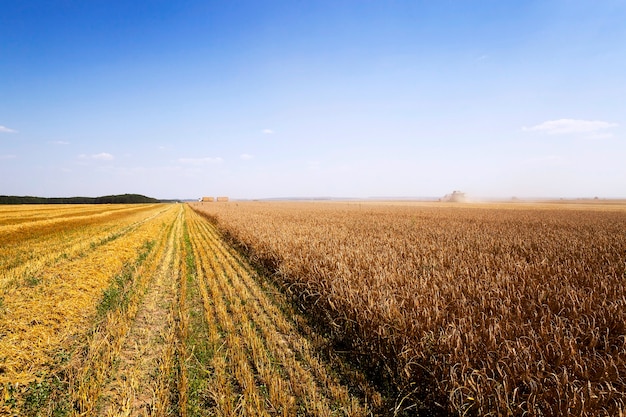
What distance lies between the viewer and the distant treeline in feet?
298

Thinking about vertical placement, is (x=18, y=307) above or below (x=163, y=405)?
above

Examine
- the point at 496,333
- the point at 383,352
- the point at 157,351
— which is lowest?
the point at 157,351

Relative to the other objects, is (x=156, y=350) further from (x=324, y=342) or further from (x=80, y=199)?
(x=80, y=199)

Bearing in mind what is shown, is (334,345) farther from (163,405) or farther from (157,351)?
(157,351)

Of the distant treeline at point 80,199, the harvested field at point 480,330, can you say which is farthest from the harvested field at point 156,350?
the distant treeline at point 80,199

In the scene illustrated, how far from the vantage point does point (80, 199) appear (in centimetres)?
11481

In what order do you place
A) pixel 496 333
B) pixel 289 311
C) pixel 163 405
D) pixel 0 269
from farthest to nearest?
pixel 0 269, pixel 289 311, pixel 496 333, pixel 163 405

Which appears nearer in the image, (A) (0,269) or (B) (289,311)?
(B) (289,311)

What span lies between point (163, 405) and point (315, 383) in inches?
73.4

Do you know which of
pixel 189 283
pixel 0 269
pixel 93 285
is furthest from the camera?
pixel 0 269

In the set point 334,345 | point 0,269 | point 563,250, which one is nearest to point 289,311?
point 334,345

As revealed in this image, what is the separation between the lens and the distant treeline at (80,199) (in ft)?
298

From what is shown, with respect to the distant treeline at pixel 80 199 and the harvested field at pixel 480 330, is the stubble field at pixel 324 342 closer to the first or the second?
the harvested field at pixel 480 330

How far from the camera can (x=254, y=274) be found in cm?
885
